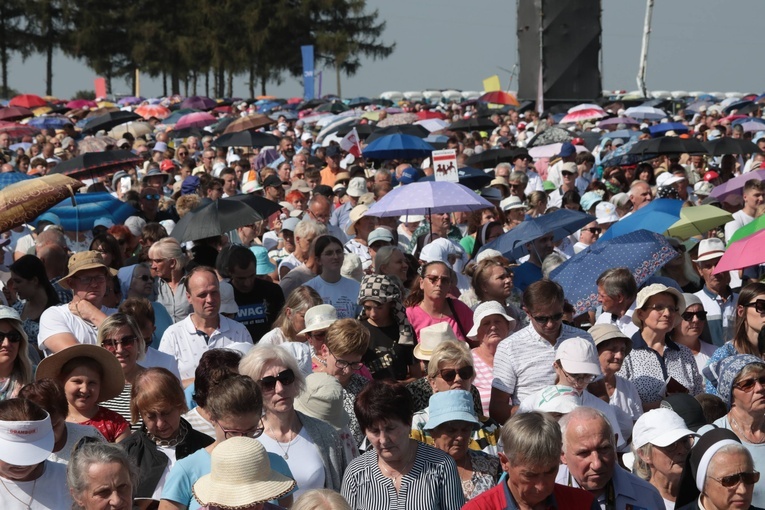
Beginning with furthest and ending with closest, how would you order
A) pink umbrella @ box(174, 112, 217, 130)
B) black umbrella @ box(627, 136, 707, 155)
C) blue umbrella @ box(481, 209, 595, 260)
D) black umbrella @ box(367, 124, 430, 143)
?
pink umbrella @ box(174, 112, 217, 130)
black umbrella @ box(367, 124, 430, 143)
black umbrella @ box(627, 136, 707, 155)
blue umbrella @ box(481, 209, 595, 260)

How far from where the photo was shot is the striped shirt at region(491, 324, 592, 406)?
6.79 metres

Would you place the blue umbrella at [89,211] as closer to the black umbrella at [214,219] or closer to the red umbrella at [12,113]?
the black umbrella at [214,219]

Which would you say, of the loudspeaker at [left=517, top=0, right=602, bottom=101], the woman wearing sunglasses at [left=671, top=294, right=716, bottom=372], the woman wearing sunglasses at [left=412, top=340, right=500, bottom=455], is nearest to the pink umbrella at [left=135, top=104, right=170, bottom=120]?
the loudspeaker at [left=517, top=0, right=602, bottom=101]

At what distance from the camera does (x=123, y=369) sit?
21.0 ft

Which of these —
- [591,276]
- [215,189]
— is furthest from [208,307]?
[215,189]

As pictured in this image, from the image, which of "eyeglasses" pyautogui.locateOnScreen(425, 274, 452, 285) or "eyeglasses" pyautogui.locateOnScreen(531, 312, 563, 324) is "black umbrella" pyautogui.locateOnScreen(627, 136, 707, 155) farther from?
"eyeglasses" pyautogui.locateOnScreen(531, 312, 563, 324)

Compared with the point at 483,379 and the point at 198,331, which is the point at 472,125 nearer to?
the point at 198,331

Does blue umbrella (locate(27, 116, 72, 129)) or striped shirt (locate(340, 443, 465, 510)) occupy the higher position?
striped shirt (locate(340, 443, 465, 510))

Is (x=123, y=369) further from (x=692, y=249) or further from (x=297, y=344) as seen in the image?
(x=692, y=249)

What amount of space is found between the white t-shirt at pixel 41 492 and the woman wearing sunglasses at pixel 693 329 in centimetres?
403

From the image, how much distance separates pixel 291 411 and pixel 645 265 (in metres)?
3.86

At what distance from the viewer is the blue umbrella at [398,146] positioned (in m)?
17.2

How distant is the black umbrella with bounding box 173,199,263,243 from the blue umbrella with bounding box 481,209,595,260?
196cm

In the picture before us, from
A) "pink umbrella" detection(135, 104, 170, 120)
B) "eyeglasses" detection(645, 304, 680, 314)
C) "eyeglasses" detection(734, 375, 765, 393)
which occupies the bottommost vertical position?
"pink umbrella" detection(135, 104, 170, 120)
